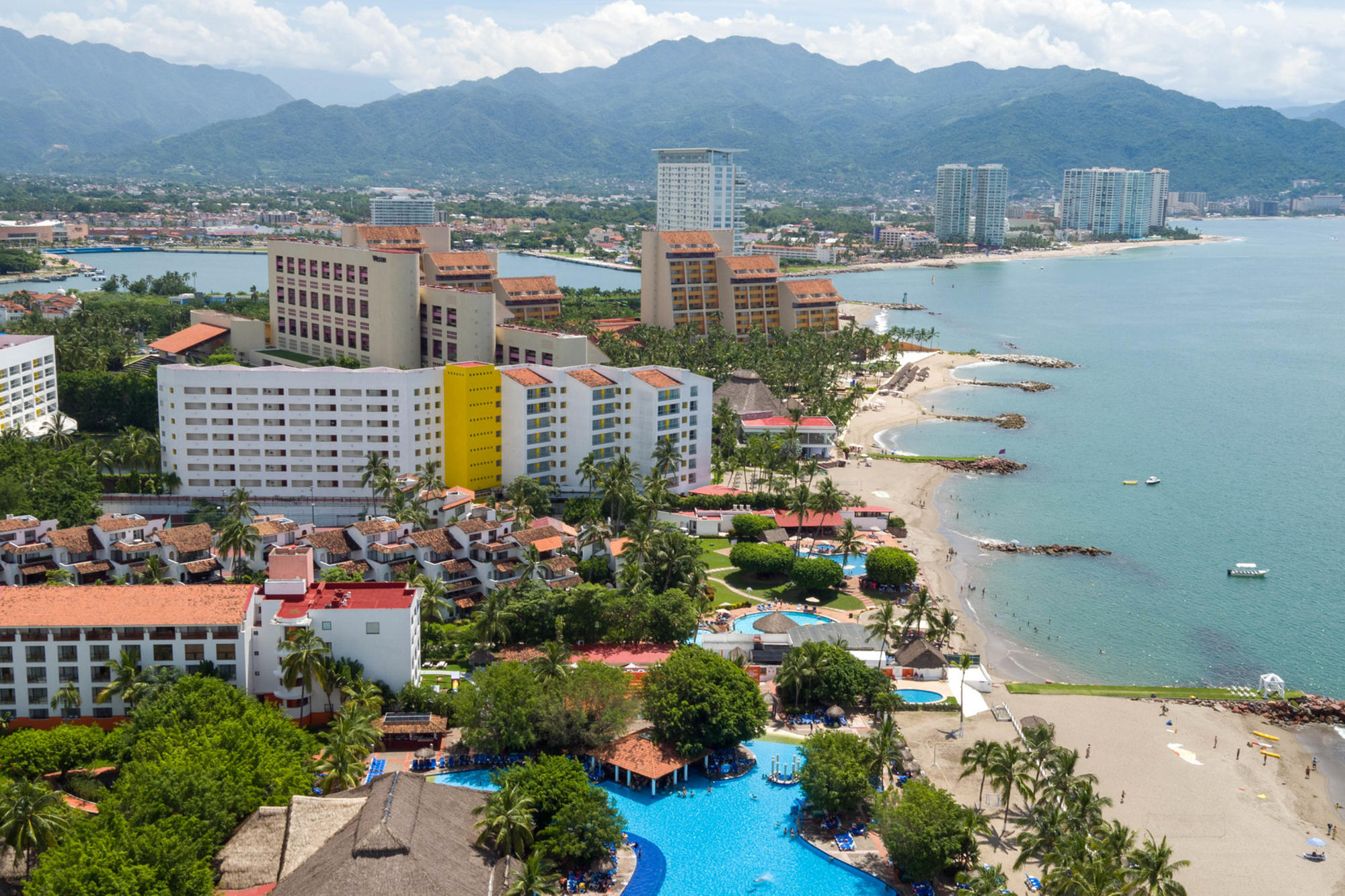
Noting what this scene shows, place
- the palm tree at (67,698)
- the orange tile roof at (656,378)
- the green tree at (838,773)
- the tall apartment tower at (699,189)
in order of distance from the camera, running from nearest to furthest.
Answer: the green tree at (838,773)
the palm tree at (67,698)
the orange tile roof at (656,378)
the tall apartment tower at (699,189)

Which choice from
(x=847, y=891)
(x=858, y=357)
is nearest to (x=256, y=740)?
(x=847, y=891)

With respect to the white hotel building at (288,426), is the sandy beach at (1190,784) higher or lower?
lower

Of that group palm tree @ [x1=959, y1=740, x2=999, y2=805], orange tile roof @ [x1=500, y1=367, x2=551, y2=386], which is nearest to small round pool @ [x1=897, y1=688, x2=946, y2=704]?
palm tree @ [x1=959, y1=740, x2=999, y2=805]

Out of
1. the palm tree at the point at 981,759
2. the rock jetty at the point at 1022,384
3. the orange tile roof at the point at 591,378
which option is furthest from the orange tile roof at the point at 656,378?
the rock jetty at the point at 1022,384

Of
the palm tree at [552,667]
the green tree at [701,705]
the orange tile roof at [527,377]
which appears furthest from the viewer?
the orange tile roof at [527,377]

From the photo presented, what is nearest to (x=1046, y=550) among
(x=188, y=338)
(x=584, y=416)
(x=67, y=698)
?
(x=584, y=416)

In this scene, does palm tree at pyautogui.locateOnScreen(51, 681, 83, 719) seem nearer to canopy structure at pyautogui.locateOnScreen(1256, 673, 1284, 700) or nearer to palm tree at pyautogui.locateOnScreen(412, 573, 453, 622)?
palm tree at pyautogui.locateOnScreen(412, 573, 453, 622)

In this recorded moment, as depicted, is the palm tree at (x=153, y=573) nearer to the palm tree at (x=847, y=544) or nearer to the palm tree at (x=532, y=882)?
the palm tree at (x=532, y=882)
